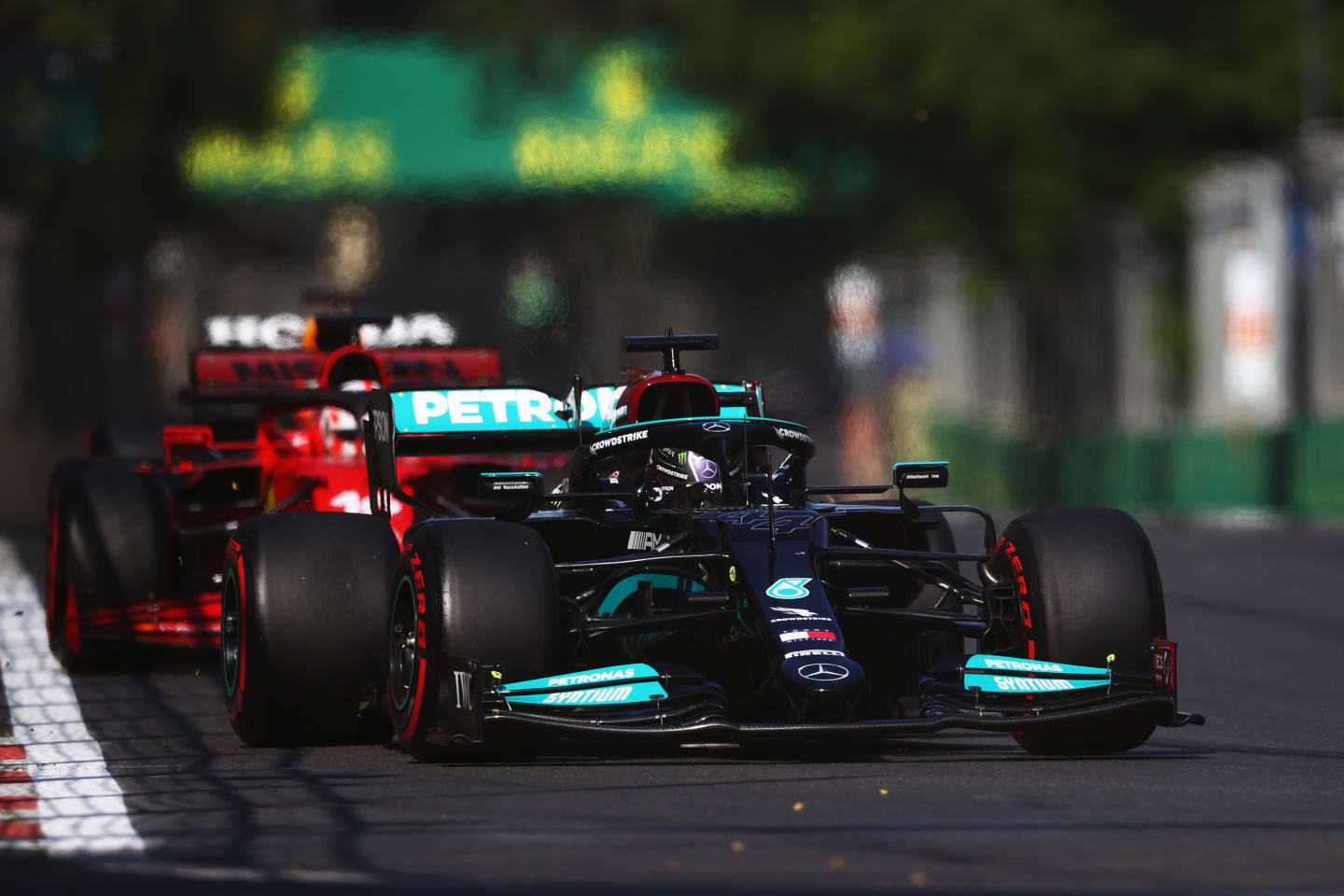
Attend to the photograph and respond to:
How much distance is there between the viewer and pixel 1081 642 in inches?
323

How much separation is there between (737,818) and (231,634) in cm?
294

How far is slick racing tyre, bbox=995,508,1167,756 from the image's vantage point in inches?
323

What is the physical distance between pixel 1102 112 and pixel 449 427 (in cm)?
2924

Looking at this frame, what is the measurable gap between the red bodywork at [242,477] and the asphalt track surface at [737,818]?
1.64 meters

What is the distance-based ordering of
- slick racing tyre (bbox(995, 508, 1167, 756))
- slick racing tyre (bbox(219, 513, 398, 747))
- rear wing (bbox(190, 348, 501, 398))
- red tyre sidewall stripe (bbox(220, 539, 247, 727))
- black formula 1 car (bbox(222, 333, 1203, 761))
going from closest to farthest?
black formula 1 car (bbox(222, 333, 1203, 761))
slick racing tyre (bbox(995, 508, 1167, 756))
slick racing tyre (bbox(219, 513, 398, 747))
red tyre sidewall stripe (bbox(220, 539, 247, 727))
rear wing (bbox(190, 348, 501, 398))

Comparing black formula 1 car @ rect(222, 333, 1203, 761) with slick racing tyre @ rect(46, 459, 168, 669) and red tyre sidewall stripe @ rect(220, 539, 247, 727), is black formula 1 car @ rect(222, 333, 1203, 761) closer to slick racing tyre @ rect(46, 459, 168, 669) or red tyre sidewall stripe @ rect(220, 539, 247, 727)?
red tyre sidewall stripe @ rect(220, 539, 247, 727)

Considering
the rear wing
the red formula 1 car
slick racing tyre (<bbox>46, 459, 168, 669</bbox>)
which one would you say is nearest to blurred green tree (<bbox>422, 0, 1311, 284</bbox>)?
the rear wing

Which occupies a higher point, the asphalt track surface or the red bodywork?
the red bodywork

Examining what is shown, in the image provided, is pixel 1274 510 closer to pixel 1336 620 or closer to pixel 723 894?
pixel 1336 620

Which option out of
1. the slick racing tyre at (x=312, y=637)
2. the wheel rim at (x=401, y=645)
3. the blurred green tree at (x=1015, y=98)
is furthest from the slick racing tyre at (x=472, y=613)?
the blurred green tree at (x=1015, y=98)

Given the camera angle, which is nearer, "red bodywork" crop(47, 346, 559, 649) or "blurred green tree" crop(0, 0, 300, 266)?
"red bodywork" crop(47, 346, 559, 649)

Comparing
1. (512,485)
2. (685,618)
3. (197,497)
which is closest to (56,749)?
(512,485)

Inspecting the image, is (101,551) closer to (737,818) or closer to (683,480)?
(683,480)

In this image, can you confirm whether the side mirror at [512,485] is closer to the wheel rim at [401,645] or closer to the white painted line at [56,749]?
the wheel rim at [401,645]
